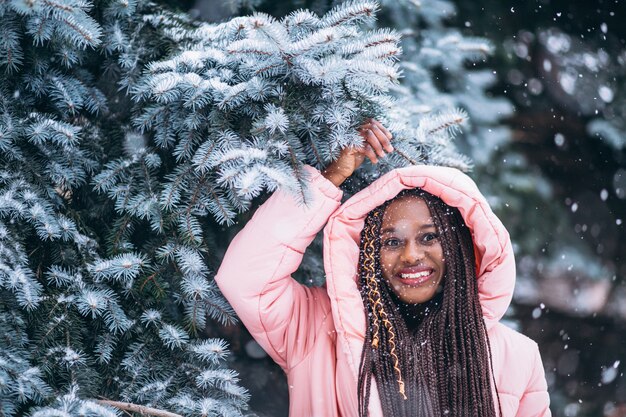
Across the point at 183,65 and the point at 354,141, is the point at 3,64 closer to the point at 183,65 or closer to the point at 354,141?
the point at 183,65

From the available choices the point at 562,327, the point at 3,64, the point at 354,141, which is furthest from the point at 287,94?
the point at 562,327

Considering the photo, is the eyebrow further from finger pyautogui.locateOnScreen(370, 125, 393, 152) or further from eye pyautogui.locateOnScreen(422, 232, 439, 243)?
finger pyautogui.locateOnScreen(370, 125, 393, 152)

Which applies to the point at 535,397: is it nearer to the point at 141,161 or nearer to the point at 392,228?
the point at 392,228

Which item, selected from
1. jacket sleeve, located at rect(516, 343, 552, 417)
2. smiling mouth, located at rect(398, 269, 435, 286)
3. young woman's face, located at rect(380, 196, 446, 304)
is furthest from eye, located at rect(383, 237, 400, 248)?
jacket sleeve, located at rect(516, 343, 552, 417)

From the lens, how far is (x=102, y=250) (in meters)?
2.17

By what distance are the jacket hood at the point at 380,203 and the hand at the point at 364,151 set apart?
16 cm

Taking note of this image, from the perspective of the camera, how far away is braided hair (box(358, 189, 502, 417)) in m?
2.28

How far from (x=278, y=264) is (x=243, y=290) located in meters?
0.15

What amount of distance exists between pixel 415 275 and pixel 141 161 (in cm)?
107

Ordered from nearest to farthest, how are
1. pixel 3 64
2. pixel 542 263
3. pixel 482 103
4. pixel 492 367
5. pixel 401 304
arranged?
pixel 3 64 < pixel 492 367 < pixel 401 304 < pixel 482 103 < pixel 542 263

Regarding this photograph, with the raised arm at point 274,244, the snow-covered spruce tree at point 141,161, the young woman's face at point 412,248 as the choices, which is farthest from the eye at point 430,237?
the snow-covered spruce tree at point 141,161

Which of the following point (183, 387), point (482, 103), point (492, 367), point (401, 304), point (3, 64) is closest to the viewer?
point (3, 64)

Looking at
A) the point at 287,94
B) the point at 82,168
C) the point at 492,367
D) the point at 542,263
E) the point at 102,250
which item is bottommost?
the point at 542,263

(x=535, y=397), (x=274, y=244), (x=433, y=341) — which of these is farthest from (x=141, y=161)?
(x=535, y=397)
